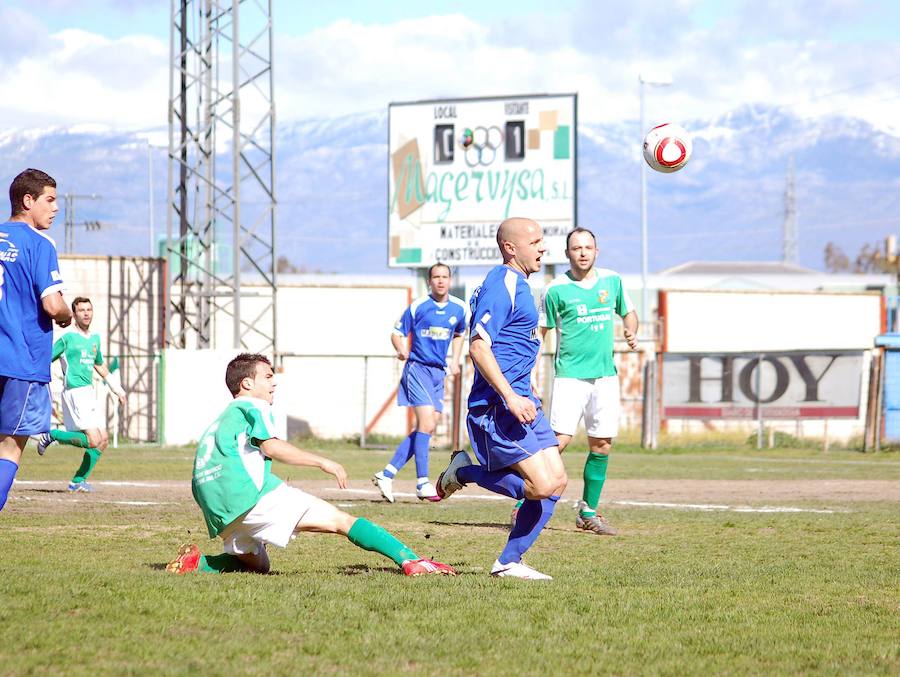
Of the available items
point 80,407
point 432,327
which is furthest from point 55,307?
point 80,407

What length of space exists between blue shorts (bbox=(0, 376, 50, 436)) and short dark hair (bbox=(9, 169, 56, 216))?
100cm

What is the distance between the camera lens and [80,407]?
14078 mm

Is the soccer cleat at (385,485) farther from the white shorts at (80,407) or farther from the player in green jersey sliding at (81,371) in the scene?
the white shorts at (80,407)

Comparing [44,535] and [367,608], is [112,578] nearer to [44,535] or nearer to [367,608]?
[367,608]

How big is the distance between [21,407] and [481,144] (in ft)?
81.4

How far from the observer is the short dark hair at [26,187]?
7641 millimetres

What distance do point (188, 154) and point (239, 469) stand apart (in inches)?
904

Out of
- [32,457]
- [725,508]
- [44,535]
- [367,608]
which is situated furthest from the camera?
[32,457]

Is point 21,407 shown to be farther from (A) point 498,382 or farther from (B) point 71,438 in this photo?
(B) point 71,438

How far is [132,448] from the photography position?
79.6 ft

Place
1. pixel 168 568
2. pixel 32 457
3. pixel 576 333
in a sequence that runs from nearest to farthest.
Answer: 1. pixel 168 568
2. pixel 576 333
3. pixel 32 457

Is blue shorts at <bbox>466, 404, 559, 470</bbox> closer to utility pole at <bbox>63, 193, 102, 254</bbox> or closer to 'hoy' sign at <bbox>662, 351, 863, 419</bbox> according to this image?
'hoy' sign at <bbox>662, 351, 863, 419</bbox>

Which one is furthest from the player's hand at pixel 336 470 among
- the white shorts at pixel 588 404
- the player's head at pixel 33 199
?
the white shorts at pixel 588 404

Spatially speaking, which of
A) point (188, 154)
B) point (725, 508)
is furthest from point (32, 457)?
point (725, 508)
